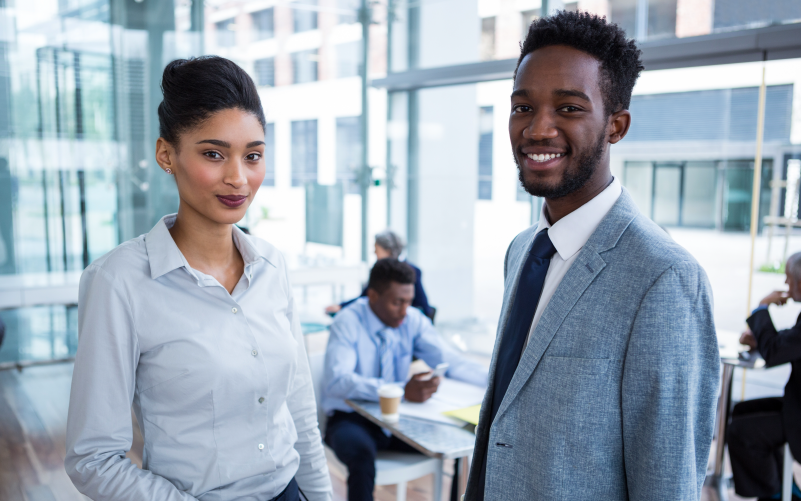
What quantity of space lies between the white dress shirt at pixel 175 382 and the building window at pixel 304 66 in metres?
5.33

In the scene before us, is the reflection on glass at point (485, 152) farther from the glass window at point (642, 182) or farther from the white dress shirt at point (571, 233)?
the white dress shirt at point (571, 233)

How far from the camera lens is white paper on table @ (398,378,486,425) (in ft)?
7.98

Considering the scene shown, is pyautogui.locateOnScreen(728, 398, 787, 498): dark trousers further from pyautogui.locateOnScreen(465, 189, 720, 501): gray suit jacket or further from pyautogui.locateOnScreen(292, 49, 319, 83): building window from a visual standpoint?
pyautogui.locateOnScreen(292, 49, 319, 83): building window

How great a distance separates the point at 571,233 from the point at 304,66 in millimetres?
5746

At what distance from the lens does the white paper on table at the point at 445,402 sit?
2432mm

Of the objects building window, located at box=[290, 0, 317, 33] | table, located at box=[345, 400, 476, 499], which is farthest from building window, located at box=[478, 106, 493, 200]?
table, located at box=[345, 400, 476, 499]

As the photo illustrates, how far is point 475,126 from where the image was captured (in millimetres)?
6211

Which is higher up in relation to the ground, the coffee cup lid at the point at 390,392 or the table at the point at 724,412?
the coffee cup lid at the point at 390,392

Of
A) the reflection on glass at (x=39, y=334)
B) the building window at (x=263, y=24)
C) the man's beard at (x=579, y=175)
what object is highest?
the building window at (x=263, y=24)

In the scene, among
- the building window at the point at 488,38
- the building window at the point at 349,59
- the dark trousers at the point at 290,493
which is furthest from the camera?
the building window at the point at 349,59

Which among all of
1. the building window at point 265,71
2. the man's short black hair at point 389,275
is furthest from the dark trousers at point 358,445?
the building window at point 265,71

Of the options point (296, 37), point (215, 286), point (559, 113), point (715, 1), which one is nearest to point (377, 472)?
point (215, 286)

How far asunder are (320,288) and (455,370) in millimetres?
3619

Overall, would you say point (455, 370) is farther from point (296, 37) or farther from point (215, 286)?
point (296, 37)
